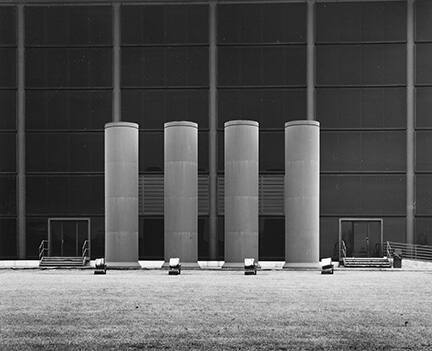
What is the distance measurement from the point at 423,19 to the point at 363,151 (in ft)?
31.5

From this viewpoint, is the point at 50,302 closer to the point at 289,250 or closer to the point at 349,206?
the point at 289,250

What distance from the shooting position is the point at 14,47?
47938mm

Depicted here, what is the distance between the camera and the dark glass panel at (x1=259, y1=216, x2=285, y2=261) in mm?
46312

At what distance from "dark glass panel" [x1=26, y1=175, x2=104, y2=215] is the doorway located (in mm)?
16203

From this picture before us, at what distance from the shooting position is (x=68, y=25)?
157 feet

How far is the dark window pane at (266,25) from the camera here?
47000mm

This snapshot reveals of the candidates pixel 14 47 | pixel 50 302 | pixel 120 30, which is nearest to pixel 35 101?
pixel 14 47

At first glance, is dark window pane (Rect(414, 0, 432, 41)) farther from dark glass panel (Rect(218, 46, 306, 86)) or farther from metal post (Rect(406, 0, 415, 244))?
dark glass panel (Rect(218, 46, 306, 86))

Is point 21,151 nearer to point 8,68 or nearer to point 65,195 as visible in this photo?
point 65,195

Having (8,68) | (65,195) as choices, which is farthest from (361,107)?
(8,68)

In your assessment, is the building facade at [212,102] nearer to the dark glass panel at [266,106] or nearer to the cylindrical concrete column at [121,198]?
the dark glass panel at [266,106]

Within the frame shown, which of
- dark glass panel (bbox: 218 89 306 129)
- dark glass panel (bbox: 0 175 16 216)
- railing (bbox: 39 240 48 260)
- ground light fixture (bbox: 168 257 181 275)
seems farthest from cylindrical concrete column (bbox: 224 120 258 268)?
dark glass panel (bbox: 0 175 16 216)

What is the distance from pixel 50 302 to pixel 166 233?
2077 centimetres

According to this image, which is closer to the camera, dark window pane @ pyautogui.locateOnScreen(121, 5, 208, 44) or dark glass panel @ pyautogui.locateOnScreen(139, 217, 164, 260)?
dark glass panel @ pyautogui.locateOnScreen(139, 217, 164, 260)
